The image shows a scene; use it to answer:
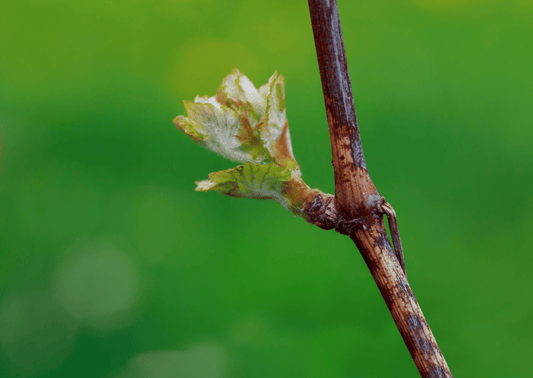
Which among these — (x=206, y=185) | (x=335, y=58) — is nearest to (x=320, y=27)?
(x=335, y=58)

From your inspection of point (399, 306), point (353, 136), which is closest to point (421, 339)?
Answer: point (399, 306)

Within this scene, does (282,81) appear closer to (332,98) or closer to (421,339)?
(332,98)

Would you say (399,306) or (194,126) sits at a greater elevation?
(194,126)

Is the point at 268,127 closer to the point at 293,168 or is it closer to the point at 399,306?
the point at 293,168

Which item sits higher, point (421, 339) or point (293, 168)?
point (293, 168)
